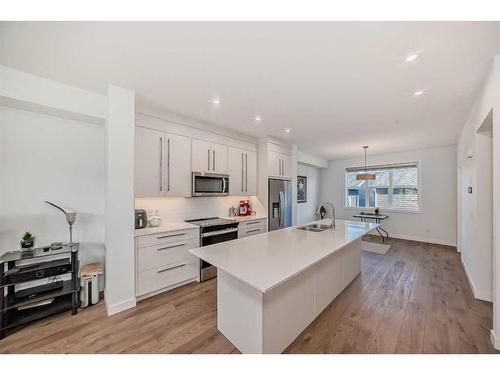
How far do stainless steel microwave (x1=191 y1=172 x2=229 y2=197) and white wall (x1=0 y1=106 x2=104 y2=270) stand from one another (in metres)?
1.23

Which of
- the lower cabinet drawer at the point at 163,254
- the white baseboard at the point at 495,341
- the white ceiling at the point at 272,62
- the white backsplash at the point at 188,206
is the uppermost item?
the white ceiling at the point at 272,62

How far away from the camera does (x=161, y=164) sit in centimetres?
279

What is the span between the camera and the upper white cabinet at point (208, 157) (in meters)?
3.15

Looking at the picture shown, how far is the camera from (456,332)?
1844mm

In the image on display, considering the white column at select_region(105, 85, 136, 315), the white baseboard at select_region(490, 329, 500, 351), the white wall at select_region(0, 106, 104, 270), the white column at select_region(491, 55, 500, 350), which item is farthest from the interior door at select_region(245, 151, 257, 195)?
the white baseboard at select_region(490, 329, 500, 351)

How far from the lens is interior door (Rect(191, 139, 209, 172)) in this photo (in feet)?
10.3

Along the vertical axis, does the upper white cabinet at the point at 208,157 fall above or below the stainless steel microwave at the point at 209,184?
above

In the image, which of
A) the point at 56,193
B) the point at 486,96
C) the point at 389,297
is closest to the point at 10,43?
the point at 56,193

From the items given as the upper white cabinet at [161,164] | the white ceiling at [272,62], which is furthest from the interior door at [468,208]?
the upper white cabinet at [161,164]

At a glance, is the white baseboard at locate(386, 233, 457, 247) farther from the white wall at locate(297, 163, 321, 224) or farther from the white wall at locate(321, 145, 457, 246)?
the white wall at locate(297, 163, 321, 224)

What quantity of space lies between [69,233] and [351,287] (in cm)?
377

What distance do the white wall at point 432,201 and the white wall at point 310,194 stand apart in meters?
1.98

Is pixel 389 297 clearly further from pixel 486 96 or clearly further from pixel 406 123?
pixel 406 123

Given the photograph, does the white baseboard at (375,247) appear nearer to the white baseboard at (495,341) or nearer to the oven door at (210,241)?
the white baseboard at (495,341)
